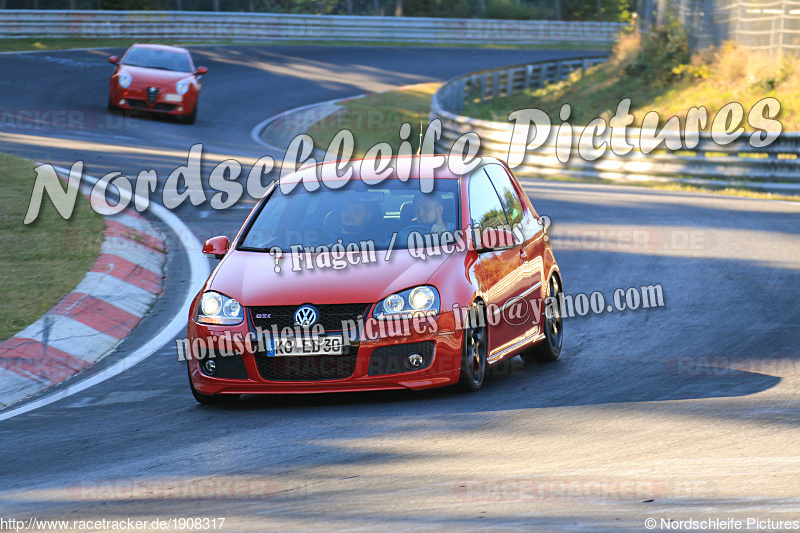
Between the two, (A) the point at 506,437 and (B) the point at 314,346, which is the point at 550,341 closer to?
(B) the point at 314,346

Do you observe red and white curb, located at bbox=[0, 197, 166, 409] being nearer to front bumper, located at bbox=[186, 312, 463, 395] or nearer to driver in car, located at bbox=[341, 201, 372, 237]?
front bumper, located at bbox=[186, 312, 463, 395]

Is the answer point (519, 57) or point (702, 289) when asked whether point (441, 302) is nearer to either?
point (702, 289)

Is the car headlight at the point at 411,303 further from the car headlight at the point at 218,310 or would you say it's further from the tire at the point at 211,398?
the tire at the point at 211,398

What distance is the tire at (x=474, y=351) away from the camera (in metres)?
7.25

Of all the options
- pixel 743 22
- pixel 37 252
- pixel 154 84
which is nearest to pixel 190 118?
pixel 154 84

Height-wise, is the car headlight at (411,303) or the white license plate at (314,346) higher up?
the car headlight at (411,303)

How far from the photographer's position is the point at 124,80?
960 inches

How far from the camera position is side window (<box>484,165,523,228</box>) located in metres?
8.76

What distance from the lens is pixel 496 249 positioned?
25.5 feet

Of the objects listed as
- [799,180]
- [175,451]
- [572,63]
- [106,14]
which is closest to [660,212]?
[799,180]

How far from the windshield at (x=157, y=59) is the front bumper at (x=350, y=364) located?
19.1 meters

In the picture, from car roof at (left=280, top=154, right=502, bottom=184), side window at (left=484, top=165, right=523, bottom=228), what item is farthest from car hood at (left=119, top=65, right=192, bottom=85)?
side window at (left=484, top=165, right=523, bottom=228)

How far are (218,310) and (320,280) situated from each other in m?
0.65

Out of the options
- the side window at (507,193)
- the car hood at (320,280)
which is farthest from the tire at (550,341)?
the car hood at (320,280)
